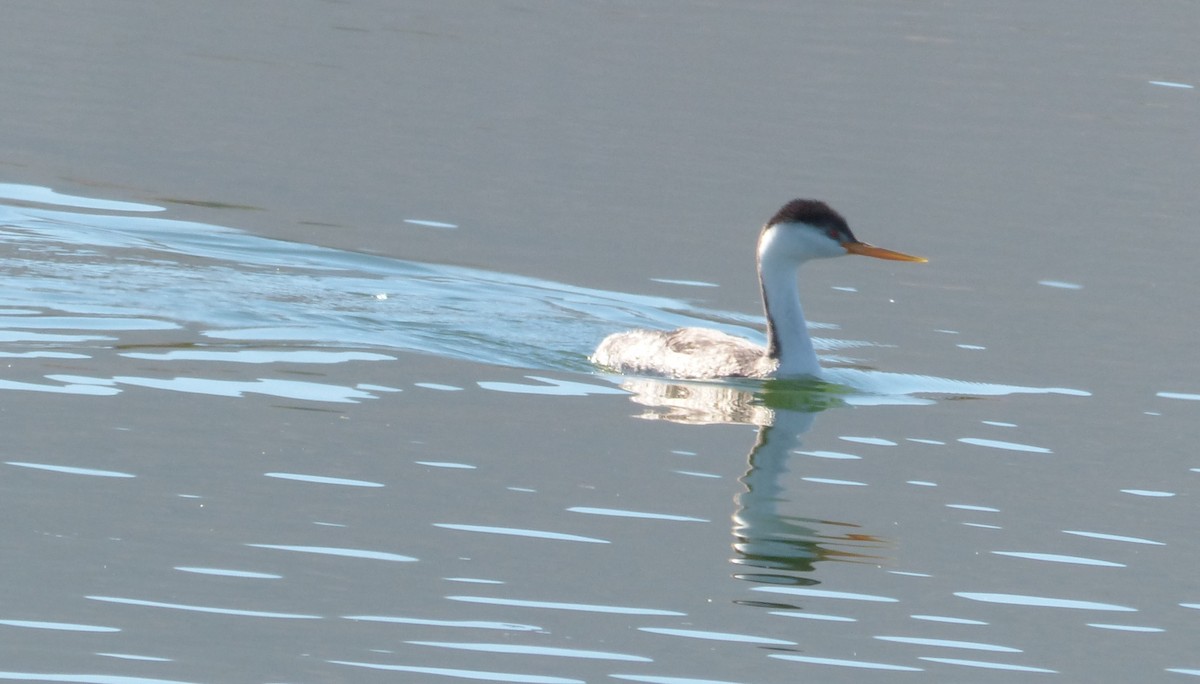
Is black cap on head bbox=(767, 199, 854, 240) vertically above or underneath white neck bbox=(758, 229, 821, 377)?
above

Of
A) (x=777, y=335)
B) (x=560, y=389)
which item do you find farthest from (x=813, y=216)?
(x=560, y=389)

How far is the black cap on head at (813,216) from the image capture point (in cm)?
1455

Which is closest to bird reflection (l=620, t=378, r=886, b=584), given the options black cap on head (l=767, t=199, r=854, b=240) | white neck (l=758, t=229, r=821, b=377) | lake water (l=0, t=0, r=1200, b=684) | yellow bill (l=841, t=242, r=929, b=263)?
lake water (l=0, t=0, r=1200, b=684)

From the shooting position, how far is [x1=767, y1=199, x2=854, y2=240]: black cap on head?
14.6 metres

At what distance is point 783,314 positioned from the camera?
14672mm

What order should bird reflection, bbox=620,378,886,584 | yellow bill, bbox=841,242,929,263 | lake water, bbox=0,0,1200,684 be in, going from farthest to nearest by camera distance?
yellow bill, bbox=841,242,929,263
bird reflection, bbox=620,378,886,584
lake water, bbox=0,0,1200,684

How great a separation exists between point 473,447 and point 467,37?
24.9m

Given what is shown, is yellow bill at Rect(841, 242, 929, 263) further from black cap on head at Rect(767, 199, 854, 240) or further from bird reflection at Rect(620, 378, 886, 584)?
bird reflection at Rect(620, 378, 886, 584)

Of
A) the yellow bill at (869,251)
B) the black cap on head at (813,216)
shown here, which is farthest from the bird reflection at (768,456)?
the black cap on head at (813,216)

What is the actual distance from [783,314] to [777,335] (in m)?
0.17

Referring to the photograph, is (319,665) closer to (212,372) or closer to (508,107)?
(212,372)

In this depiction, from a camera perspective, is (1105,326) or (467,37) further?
(467,37)

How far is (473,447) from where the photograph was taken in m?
11.6

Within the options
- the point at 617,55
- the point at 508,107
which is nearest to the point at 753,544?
the point at 508,107
